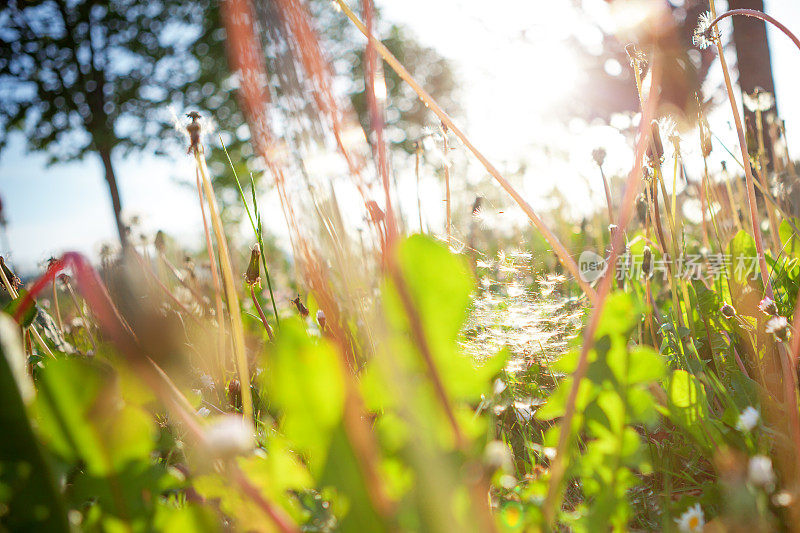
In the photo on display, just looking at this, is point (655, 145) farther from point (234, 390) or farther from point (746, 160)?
point (234, 390)

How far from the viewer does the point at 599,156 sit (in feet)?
2.49

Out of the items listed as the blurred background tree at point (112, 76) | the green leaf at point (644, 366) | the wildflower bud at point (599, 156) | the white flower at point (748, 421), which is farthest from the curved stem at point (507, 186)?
the blurred background tree at point (112, 76)

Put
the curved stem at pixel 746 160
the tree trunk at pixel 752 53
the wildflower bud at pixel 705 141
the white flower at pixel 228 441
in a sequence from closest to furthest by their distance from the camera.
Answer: the white flower at pixel 228 441 < the curved stem at pixel 746 160 < the wildflower bud at pixel 705 141 < the tree trunk at pixel 752 53

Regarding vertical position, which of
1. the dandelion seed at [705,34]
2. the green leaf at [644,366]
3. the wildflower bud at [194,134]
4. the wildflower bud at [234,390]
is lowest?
the wildflower bud at [234,390]

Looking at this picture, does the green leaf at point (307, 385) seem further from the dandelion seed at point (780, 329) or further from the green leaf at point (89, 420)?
the dandelion seed at point (780, 329)

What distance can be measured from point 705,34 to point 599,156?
0.20 metres

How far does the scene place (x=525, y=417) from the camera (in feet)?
1.88

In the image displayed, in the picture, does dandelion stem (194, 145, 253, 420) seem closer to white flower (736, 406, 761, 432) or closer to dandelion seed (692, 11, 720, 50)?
white flower (736, 406, 761, 432)

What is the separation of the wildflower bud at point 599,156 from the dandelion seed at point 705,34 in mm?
182

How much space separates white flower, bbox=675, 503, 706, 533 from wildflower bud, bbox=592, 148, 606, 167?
0.51 meters

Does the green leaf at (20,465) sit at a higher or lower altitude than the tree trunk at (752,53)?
lower

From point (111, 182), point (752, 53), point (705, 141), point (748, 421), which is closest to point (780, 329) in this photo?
point (748, 421)

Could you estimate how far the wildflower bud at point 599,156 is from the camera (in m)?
0.76

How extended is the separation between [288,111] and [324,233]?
0.62ft
